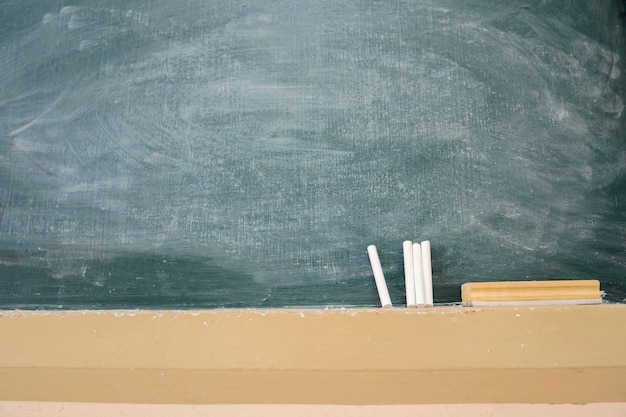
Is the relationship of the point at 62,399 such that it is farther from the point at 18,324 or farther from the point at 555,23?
the point at 555,23

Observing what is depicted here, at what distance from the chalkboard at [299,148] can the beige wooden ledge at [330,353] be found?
0.13 meters

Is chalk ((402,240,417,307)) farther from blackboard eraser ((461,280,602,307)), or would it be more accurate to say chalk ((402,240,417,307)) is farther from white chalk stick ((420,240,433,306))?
blackboard eraser ((461,280,602,307))

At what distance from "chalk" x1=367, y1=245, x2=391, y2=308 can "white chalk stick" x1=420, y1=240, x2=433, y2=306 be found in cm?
10

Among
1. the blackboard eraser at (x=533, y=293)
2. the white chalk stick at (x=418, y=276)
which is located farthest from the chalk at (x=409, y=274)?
the blackboard eraser at (x=533, y=293)

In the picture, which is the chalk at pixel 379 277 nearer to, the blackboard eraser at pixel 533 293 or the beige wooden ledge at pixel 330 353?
the beige wooden ledge at pixel 330 353

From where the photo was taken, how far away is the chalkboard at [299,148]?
1.75m

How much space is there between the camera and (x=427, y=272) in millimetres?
1678

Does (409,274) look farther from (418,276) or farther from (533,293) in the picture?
(533,293)

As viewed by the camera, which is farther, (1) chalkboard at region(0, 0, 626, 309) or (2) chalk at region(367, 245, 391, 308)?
(1) chalkboard at region(0, 0, 626, 309)

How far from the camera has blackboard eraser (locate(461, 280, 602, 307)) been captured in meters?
1.60

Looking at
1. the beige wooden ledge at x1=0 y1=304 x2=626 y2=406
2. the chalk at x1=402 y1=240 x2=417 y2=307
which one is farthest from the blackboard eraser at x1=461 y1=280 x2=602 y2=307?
the chalk at x1=402 y1=240 x2=417 y2=307

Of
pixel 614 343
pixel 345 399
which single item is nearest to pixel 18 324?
pixel 345 399

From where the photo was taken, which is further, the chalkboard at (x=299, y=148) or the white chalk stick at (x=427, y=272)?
the chalkboard at (x=299, y=148)

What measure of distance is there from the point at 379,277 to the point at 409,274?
8cm
